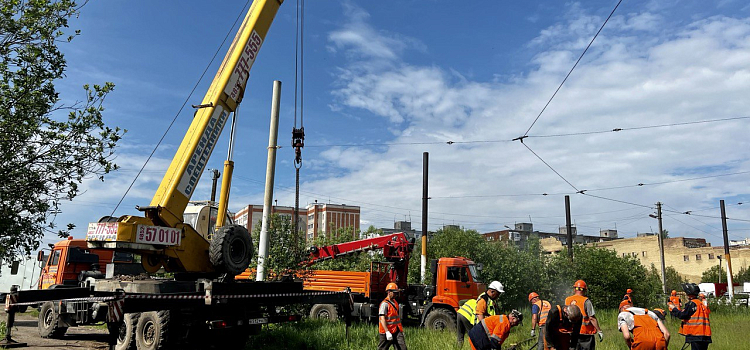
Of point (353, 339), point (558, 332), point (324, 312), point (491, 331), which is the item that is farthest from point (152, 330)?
point (324, 312)

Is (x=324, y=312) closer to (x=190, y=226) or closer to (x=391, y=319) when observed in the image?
(x=190, y=226)

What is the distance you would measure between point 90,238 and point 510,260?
22.1 metres

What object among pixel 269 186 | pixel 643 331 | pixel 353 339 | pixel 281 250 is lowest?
pixel 353 339

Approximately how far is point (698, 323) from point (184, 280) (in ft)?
29.9

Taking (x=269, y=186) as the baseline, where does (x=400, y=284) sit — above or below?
below

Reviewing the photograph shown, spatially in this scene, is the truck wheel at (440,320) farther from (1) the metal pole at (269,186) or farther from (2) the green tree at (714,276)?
(2) the green tree at (714,276)

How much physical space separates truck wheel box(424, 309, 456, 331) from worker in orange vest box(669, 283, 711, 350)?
7734 millimetres

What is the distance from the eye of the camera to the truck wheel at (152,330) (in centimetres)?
934

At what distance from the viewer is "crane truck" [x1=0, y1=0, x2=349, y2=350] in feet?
28.6

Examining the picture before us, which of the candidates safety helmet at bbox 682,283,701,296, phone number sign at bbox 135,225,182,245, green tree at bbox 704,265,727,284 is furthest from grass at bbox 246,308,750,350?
green tree at bbox 704,265,727,284

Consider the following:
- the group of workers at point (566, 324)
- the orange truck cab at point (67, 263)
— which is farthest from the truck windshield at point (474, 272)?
the orange truck cab at point (67, 263)

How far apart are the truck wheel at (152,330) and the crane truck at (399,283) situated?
253 inches

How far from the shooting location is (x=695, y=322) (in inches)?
327

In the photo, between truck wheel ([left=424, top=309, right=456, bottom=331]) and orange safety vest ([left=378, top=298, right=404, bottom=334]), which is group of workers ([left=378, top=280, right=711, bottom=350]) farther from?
truck wheel ([left=424, top=309, right=456, bottom=331])
